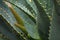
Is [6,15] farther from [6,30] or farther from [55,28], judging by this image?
[55,28]

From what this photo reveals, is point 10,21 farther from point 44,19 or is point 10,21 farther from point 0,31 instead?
point 44,19

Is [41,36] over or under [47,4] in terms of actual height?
under

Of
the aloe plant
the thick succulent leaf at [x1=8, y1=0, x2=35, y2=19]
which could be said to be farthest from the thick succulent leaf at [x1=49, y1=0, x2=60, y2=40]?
the thick succulent leaf at [x1=8, y1=0, x2=35, y2=19]

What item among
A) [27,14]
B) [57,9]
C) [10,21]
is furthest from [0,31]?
[57,9]

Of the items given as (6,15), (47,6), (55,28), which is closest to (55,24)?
(55,28)

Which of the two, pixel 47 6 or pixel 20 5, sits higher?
pixel 20 5

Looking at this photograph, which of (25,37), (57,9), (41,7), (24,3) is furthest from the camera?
(24,3)

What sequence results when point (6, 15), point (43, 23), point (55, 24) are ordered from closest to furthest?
point (55, 24) < point (43, 23) < point (6, 15)

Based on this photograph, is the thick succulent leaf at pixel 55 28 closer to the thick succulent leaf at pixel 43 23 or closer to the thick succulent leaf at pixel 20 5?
the thick succulent leaf at pixel 43 23

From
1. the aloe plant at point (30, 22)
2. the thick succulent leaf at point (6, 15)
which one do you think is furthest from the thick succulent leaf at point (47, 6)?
the thick succulent leaf at point (6, 15)
